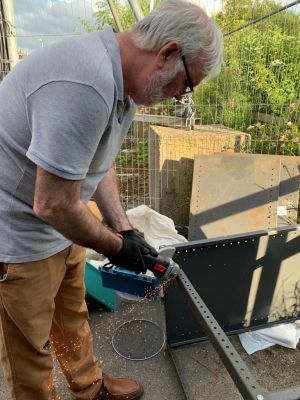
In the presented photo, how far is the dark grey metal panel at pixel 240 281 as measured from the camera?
2297mm

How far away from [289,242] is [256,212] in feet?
3.93

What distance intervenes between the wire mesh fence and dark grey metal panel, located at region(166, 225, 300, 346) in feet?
5.68

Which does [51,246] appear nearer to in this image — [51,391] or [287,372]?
[51,391]

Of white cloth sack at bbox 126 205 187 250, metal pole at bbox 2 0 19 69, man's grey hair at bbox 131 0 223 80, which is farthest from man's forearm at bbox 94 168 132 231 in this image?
metal pole at bbox 2 0 19 69

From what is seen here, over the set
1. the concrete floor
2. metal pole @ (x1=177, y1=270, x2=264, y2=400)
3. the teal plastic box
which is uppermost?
metal pole @ (x1=177, y1=270, x2=264, y2=400)

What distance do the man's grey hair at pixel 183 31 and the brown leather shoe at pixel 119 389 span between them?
6.31 ft

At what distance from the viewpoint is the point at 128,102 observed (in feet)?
4.66

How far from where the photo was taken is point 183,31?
1.19m

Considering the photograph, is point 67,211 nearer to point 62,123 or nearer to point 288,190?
point 62,123

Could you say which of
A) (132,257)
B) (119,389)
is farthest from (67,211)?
(119,389)

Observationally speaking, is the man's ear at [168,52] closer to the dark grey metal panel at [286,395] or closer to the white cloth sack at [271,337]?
the dark grey metal panel at [286,395]

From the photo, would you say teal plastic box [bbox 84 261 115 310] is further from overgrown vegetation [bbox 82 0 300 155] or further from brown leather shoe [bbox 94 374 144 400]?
overgrown vegetation [bbox 82 0 300 155]

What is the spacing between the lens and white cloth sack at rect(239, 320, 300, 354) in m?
2.57

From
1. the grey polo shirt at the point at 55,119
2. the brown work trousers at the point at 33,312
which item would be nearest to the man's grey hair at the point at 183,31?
the grey polo shirt at the point at 55,119
